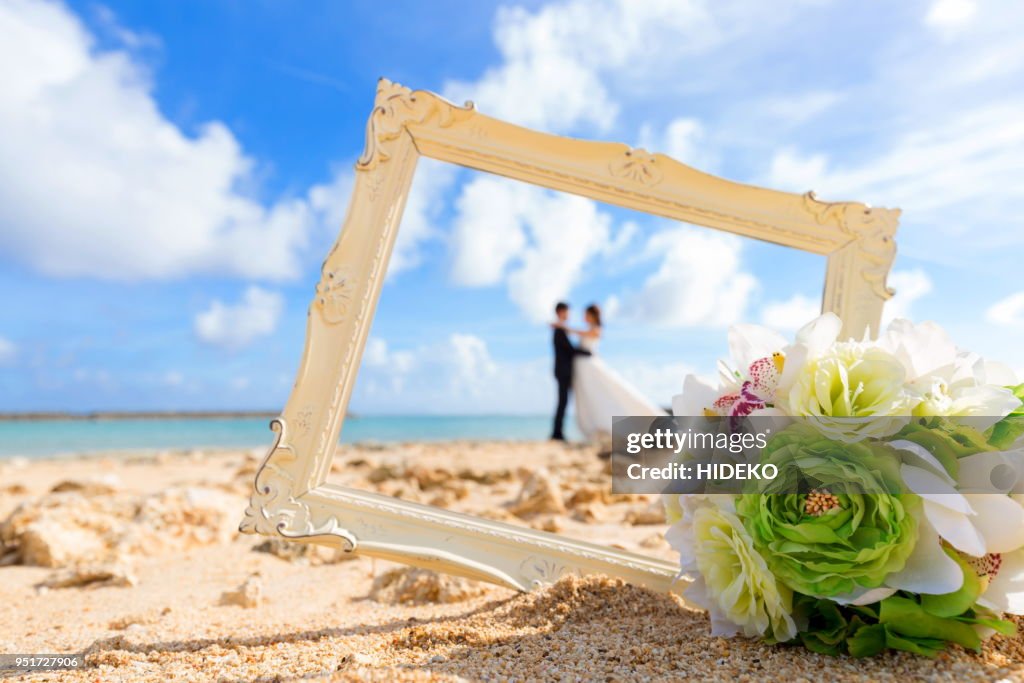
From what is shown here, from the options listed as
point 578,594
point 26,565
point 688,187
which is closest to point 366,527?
point 578,594

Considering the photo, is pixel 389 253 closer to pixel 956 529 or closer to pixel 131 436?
pixel 956 529


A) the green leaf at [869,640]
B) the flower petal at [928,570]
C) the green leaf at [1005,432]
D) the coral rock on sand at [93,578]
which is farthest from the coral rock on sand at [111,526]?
the green leaf at [1005,432]

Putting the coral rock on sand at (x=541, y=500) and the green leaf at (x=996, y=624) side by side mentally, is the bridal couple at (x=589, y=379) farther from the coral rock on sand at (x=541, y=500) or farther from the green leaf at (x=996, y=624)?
the green leaf at (x=996, y=624)

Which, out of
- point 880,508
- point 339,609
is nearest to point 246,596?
point 339,609

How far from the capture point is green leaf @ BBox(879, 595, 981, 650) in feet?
5.20

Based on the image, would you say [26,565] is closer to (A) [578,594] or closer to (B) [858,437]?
(A) [578,594]

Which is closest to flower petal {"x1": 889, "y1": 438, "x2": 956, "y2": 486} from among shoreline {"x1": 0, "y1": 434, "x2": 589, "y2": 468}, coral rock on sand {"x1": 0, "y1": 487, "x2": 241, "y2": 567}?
coral rock on sand {"x1": 0, "y1": 487, "x2": 241, "y2": 567}

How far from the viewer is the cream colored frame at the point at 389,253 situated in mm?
2502

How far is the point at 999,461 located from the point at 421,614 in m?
1.99

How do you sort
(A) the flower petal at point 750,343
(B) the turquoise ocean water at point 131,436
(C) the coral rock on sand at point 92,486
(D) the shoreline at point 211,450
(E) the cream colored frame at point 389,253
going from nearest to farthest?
(A) the flower petal at point 750,343, (E) the cream colored frame at point 389,253, (C) the coral rock on sand at point 92,486, (D) the shoreline at point 211,450, (B) the turquoise ocean water at point 131,436

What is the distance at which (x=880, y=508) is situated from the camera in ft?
5.05

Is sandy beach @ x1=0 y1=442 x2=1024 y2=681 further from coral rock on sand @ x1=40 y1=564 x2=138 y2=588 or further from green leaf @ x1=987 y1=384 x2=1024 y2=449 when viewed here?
green leaf @ x1=987 y1=384 x2=1024 y2=449

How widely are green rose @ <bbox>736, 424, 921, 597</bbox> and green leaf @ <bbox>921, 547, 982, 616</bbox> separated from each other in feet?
0.44

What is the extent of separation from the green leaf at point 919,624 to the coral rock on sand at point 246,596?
2595 mm
